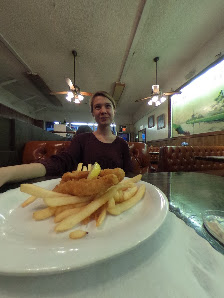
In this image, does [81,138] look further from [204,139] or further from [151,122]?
[151,122]

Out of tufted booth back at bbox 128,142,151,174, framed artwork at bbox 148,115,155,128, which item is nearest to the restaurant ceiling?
framed artwork at bbox 148,115,155,128

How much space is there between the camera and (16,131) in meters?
1.95

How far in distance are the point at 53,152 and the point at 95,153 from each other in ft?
2.95

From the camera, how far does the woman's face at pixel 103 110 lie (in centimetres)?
179

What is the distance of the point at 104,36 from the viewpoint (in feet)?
12.7

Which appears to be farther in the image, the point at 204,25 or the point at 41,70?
the point at 41,70

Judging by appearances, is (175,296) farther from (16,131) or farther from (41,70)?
(41,70)

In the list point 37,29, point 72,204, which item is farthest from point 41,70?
point 72,204

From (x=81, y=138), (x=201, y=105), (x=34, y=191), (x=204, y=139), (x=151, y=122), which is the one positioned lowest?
(x=34, y=191)

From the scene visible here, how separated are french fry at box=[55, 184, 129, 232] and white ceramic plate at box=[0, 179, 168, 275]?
19mm

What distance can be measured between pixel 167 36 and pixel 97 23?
184 cm

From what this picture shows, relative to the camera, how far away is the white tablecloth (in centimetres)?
24

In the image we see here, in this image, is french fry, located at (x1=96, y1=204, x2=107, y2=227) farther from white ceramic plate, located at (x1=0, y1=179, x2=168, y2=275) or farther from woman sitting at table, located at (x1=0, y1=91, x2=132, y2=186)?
woman sitting at table, located at (x1=0, y1=91, x2=132, y2=186)

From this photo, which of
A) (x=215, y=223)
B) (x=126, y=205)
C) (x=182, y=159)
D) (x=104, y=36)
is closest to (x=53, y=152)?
(x=126, y=205)
